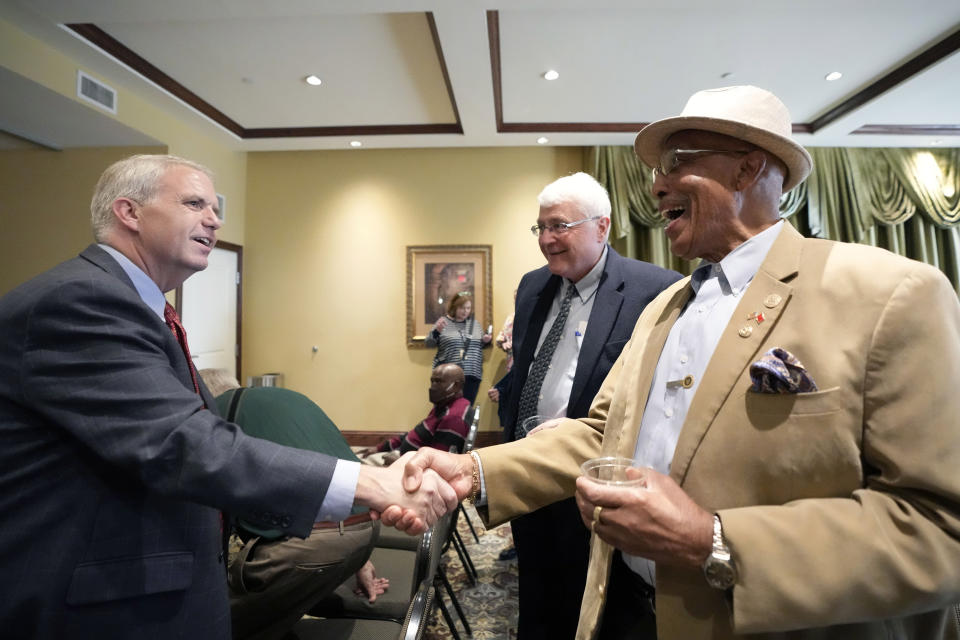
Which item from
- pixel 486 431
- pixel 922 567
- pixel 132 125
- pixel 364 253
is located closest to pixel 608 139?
pixel 364 253

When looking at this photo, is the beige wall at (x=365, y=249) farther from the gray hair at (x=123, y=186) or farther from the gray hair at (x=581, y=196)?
the gray hair at (x=123, y=186)

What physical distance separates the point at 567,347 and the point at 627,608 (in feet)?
3.07

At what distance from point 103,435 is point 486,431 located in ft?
17.9

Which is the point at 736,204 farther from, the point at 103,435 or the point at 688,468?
the point at 103,435

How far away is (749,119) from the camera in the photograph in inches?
40.3

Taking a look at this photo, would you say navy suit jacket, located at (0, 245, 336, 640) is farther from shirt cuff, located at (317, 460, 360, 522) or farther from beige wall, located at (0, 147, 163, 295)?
beige wall, located at (0, 147, 163, 295)

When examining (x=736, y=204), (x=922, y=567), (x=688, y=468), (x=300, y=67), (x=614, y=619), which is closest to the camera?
(x=922, y=567)

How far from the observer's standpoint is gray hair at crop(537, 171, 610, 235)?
2.02 meters

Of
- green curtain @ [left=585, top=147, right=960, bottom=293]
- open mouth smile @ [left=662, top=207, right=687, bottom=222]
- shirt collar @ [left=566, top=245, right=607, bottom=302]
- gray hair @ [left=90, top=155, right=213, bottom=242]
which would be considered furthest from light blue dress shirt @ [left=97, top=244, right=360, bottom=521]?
green curtain @ [left=585, top=147, right=960, bottom=293]

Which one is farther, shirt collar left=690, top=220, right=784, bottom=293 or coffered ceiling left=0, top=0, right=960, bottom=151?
coffered ceiling left=0, top=0, right=960, bottom=151

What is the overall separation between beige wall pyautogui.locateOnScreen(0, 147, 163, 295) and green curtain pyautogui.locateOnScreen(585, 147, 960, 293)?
5185 millimetres

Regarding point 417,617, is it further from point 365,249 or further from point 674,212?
point 365,249

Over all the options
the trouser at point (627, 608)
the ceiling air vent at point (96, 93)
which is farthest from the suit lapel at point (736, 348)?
the ceiling air vent at point (96, 93)

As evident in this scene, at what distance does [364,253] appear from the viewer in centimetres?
641
